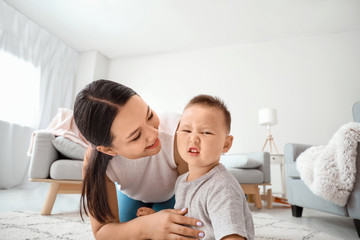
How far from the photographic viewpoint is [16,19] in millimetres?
3361

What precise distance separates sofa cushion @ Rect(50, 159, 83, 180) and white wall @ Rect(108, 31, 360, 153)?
2.54 metres

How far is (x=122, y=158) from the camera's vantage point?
2.99ft

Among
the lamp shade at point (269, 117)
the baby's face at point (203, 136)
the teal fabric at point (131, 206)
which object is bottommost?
the teal fabric at point (131, 206)

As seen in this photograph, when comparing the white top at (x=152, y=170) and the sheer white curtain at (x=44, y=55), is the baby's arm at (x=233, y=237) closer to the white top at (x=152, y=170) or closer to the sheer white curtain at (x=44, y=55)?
the white top at (x=152, y=170)

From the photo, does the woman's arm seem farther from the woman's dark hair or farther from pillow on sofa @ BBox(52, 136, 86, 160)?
pillow on sofa @ BBox(52, 136, 86, 160)

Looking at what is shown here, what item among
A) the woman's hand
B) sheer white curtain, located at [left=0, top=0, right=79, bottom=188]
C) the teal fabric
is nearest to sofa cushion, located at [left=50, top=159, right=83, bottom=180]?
the teal fabric

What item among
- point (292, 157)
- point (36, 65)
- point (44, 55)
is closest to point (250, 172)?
point (292, 157)

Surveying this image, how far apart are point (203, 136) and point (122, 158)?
14.4 inches

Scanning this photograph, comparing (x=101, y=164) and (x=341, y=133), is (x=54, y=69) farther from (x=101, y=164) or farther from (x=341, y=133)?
(x=341, y=133)

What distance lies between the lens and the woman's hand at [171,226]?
0.66 meters

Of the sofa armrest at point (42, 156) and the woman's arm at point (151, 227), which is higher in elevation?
the sofa armrest at point (42, 156)

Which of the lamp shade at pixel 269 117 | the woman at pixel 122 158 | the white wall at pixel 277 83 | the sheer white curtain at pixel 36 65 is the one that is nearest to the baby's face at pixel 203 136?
the woman at pixel 122 158

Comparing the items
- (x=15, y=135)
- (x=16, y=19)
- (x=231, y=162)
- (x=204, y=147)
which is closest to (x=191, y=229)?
(x=204, y=147)

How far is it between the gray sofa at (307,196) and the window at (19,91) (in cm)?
329
